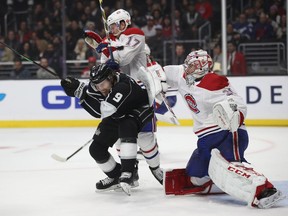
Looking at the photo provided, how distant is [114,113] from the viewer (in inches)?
160

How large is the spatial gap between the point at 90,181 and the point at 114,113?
0.84 m

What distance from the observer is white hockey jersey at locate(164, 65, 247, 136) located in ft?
12.7

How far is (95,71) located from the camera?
4.04 metres

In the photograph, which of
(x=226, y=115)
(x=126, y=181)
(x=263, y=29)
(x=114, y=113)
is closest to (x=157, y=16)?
(x=263, y=29)

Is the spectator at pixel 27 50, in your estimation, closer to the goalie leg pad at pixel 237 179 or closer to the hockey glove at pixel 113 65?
the hockey glove at pixel 113 65

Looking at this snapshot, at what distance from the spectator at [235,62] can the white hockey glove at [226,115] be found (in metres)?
4.73

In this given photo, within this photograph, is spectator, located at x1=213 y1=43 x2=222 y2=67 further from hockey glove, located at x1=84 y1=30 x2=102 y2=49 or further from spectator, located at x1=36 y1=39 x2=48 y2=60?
hockey glove, located at x1=84 y1=30 x2=102 y2=49

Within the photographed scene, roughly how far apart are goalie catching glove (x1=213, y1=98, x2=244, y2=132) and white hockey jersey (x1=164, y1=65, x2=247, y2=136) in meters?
0.09

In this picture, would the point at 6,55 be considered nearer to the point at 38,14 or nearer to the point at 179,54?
the point at 38,14

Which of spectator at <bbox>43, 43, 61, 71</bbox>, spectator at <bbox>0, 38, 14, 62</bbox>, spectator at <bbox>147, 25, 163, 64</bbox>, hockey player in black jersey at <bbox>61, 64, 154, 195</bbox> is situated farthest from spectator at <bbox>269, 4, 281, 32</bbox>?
hockey player in black jersey at <bbox>61, 64, 154, 195</bbox>

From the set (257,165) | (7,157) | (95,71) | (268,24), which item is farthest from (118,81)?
(268,24)

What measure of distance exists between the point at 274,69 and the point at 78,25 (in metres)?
2.93

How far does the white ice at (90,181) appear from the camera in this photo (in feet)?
12.4

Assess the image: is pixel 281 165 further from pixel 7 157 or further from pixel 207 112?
pixel 7 157
